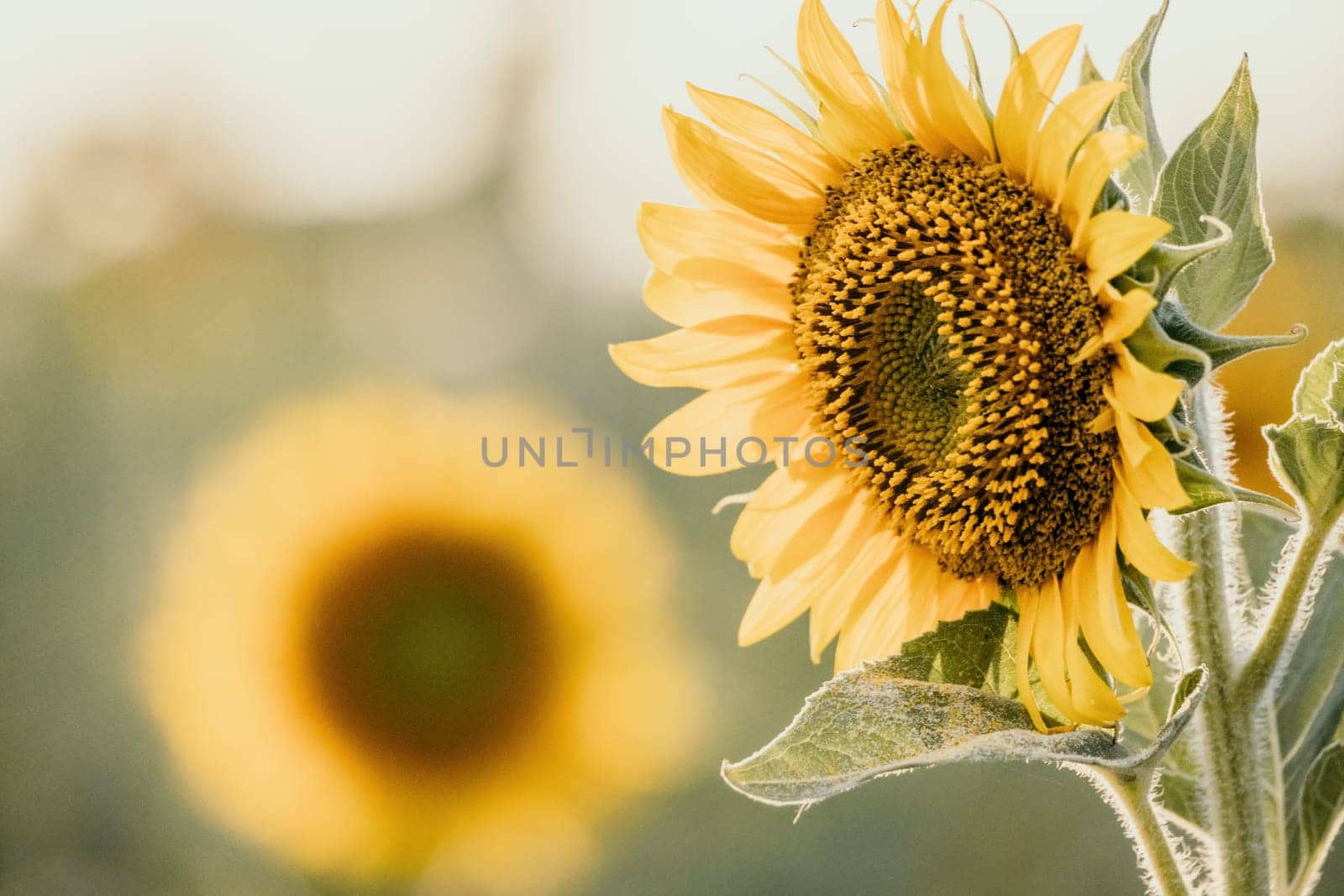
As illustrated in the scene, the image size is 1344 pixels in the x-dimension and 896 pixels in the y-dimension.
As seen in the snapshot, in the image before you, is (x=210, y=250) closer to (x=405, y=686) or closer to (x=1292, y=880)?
(x=405, y=686)

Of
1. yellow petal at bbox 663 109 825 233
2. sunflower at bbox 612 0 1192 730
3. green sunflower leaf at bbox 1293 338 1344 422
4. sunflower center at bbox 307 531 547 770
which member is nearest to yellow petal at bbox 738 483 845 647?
sunflower at bbox 612 0 1192 730

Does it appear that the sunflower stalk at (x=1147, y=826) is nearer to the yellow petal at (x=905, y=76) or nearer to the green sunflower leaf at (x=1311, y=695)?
the green sunflower leaf at (x=1311, y=695)

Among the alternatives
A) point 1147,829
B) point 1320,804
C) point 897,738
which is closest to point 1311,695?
point 1320,804

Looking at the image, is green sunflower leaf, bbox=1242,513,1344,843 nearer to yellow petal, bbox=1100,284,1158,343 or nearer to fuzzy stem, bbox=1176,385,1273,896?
fuzzy stem, bbox=1176,385,1273,896

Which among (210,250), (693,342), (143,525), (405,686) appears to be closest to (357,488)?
(405,686)

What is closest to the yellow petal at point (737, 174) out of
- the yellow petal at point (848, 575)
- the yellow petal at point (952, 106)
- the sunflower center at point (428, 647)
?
the yellow petal at point (952, 106)

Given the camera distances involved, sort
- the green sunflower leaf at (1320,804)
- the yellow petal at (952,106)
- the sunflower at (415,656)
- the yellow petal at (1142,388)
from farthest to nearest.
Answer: the sunflower at (415,656) → the green sunflower leaf at (1320,804) → the yellow petal at (952,106) → the yellow petal at (1142,388)

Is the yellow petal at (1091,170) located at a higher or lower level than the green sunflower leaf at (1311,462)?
higher
